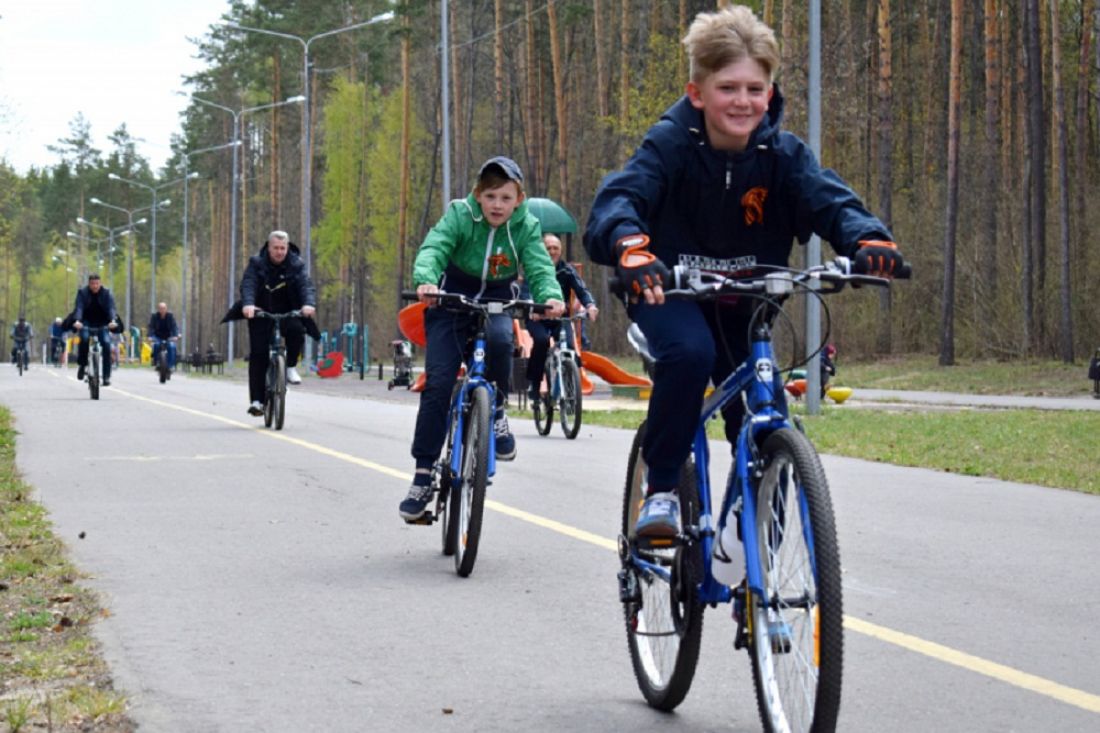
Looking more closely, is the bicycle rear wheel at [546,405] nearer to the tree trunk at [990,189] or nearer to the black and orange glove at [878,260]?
the black and orange glove at [878,260]

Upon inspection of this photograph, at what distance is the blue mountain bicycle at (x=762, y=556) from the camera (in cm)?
418

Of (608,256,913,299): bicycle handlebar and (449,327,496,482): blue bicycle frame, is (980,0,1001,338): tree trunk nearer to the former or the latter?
(449,327,496,482): blue bicycle frame

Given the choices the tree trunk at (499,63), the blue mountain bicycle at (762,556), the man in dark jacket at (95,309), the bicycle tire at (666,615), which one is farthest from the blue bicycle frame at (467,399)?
the tree trunk at (499,63)

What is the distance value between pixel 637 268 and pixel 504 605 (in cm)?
299

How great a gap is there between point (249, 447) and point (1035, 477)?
692cm

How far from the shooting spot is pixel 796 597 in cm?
434

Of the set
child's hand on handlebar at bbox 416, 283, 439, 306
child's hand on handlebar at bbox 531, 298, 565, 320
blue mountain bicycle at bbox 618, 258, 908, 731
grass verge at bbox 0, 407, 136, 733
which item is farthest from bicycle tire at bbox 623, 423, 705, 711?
child's hand on handlebar at bbox 531, 298, 565, 320

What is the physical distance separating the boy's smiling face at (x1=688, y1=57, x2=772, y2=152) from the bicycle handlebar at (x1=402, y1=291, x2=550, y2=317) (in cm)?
336

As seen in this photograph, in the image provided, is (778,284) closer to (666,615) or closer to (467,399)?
(666,615)

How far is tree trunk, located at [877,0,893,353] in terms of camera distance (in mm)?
42125

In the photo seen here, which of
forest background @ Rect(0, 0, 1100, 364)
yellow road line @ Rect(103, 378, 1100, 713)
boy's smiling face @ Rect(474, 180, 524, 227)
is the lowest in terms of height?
yellow road line @ Rect(103, 378, 1100, 713)

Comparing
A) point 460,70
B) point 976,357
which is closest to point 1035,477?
point 976,357

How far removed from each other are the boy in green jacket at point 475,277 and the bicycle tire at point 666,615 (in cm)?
302

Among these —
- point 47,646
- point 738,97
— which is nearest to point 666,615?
point 738,97
